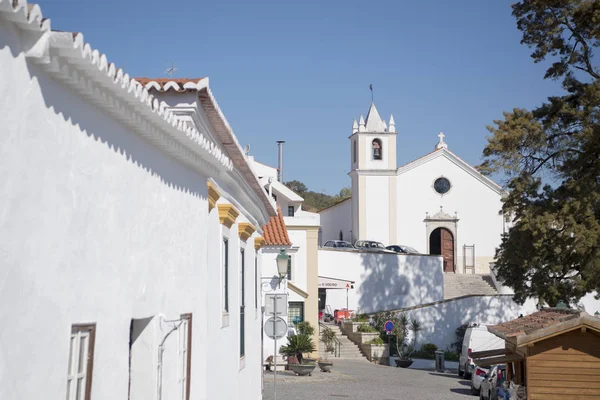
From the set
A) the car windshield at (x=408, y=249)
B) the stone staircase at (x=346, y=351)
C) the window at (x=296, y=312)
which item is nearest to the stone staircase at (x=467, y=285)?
the car windshield at (x=408, y=249)

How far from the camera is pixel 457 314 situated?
42.0 m

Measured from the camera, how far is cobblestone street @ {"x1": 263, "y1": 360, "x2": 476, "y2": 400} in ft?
74.2

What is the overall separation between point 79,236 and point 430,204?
51511mm

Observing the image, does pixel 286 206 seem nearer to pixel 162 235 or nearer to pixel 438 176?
pixel 438 176

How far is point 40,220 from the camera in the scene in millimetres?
5215

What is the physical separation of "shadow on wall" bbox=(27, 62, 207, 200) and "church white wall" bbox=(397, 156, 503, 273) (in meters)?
47.7

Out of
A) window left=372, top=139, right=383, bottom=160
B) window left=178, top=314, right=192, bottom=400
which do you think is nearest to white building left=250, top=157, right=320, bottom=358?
window left=372, top=139, right=383, bottom=160

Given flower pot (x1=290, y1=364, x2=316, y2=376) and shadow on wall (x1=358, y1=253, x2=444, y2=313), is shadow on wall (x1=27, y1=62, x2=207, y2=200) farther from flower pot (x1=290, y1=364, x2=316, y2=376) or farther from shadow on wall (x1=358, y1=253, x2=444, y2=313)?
shadow on wall (x1=358, y1=253, x2=444, y2=313)

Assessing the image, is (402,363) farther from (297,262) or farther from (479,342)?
(479,342)

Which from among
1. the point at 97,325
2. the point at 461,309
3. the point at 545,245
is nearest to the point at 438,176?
the point at 461,309

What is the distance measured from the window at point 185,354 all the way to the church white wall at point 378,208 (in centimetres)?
4602

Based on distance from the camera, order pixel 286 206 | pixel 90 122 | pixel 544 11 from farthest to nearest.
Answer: pixel 286 206 → pixel 544 11 → pixel 90 122

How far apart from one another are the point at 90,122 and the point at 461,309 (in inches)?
1486

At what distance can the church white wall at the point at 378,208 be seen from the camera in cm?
5572
